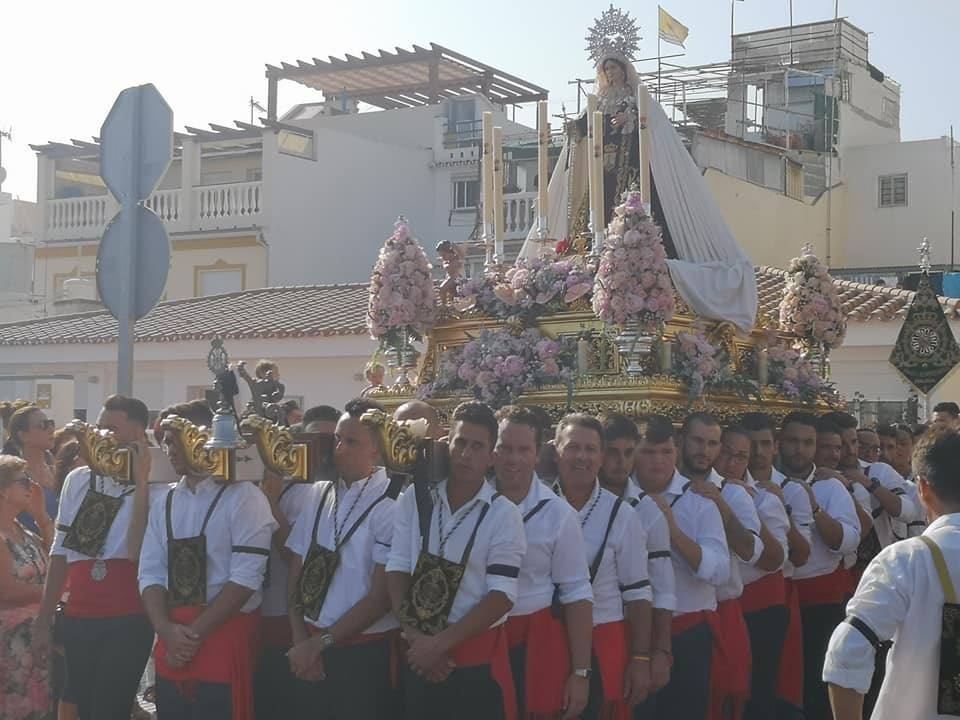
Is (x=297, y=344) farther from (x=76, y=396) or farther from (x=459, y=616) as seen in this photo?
(x=459, y=616)

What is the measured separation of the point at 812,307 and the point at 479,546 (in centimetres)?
584

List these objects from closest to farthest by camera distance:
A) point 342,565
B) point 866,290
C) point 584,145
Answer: point 342,565 → point 584,145 → point 866,290

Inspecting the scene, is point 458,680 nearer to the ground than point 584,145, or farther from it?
nearer to the ground

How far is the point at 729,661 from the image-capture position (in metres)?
6.39

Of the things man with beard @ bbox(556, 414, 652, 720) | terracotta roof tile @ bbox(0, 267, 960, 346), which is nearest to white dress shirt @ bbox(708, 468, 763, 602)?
man with beard @ bbox(556, 414, 652, 720)

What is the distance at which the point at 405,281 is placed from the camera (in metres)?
9.45

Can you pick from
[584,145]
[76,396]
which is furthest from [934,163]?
[584,145]

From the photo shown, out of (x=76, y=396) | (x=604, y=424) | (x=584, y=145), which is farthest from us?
(x=76, y=396)

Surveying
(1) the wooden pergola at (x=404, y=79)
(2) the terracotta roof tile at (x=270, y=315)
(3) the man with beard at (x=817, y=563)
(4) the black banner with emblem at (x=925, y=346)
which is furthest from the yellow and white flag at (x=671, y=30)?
(3) the man with beard at (x=817, y=563)

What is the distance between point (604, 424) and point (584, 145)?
4.40 meters

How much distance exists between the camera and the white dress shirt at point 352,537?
5.52m

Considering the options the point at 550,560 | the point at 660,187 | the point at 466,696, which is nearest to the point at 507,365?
the point at 660,187

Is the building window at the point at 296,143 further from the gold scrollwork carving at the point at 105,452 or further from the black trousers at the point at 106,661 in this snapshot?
the black trousers at the point at 106,661

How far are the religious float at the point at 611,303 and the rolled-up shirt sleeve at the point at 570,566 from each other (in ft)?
9.41
